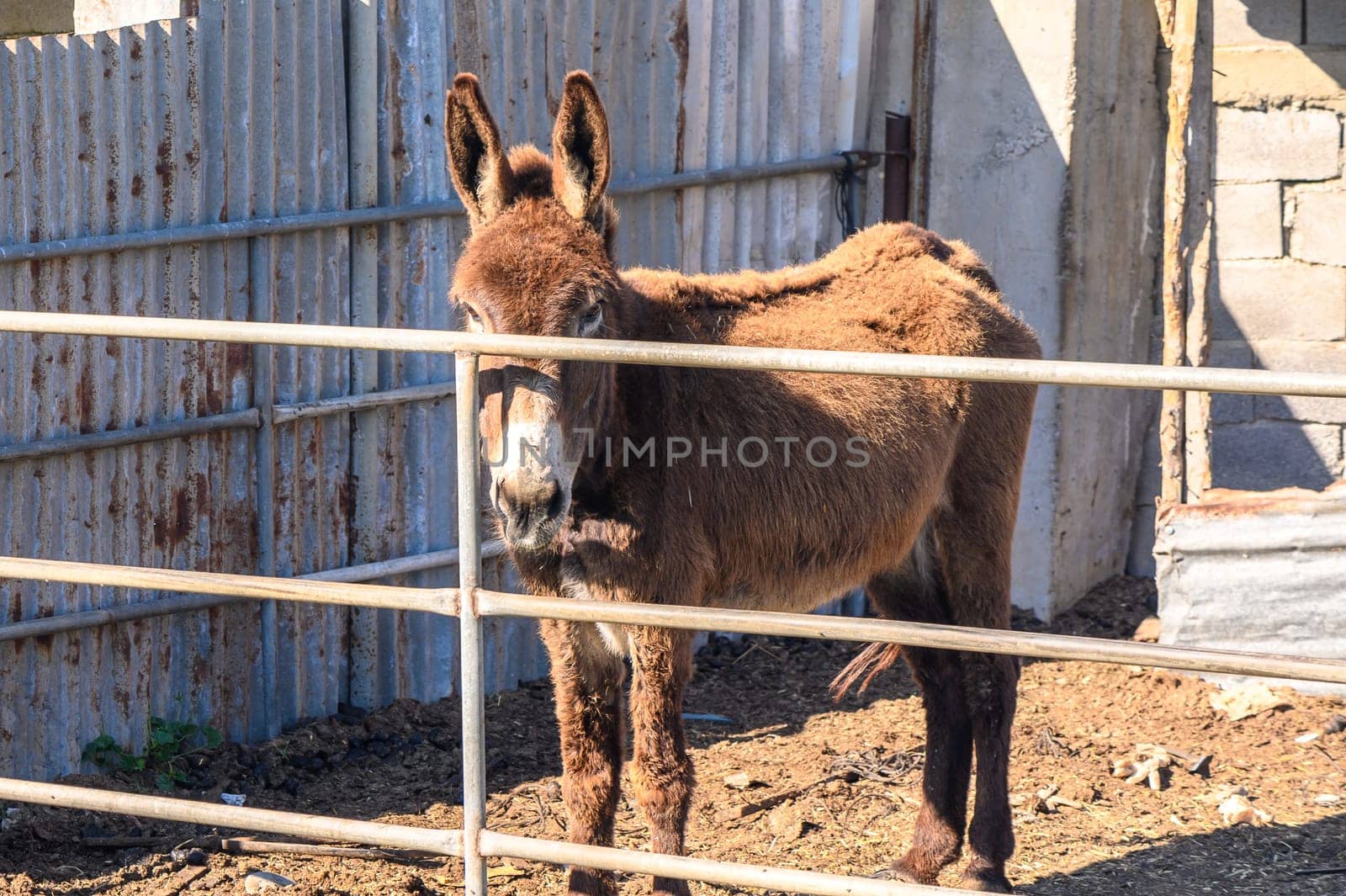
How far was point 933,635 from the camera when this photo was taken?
252 cm

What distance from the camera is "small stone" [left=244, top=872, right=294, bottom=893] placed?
4062 millimetres

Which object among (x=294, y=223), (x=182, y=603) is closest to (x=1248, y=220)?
(x=294, y=223)

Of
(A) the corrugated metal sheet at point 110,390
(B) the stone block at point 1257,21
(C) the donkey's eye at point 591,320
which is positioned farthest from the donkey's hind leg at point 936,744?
(B) the stone block at point 1257,21

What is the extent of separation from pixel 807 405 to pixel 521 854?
167cm

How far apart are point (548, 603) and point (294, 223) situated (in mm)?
2896

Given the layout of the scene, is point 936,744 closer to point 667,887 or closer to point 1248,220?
point 667,887

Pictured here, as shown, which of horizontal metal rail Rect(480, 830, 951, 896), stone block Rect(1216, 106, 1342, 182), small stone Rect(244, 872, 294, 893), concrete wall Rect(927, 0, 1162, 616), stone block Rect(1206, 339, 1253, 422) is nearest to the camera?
horizontal metal rail Rect(480, 830, 951, 896)

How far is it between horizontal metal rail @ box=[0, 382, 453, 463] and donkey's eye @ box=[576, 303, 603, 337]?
7.33 ft

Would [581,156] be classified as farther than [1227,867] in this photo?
No

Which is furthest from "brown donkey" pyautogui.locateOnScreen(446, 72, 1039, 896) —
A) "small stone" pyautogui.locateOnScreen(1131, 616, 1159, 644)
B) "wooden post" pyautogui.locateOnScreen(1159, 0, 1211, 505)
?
"small stone" pyautogui.locateOnScreen(1131, 616, 1159, 644)

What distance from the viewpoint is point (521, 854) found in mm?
2729

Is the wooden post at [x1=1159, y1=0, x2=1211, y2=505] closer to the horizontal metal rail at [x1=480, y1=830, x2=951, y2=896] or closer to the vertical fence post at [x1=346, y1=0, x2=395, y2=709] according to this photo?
the vertical fence post at [x1=346, y1=0, x2=395, y2=709]

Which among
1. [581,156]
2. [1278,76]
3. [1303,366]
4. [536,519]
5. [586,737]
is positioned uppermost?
[1278,76]

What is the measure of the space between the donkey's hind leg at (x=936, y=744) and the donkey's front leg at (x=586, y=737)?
1.22 m
